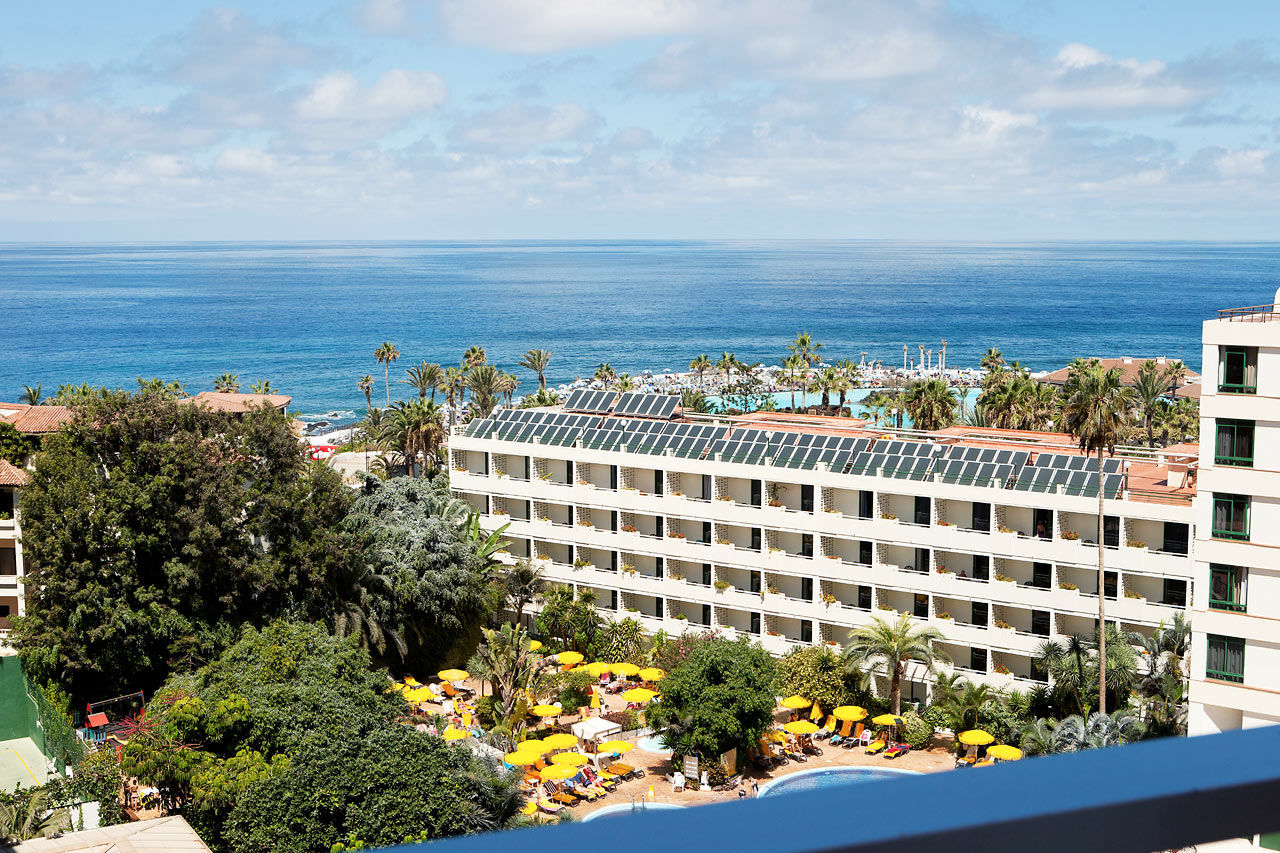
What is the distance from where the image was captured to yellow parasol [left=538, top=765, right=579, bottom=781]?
34438 mm

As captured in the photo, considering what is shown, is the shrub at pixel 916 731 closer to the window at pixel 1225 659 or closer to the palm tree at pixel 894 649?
the palm tree at pixel 894 649

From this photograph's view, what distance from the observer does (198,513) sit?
3891 centimetres

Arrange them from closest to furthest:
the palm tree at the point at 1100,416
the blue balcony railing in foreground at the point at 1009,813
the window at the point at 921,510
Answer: the blue balcony railing in foreground at the point at 1009,813
the palm tree at the point at 1100,416
the window at the point at 921,510

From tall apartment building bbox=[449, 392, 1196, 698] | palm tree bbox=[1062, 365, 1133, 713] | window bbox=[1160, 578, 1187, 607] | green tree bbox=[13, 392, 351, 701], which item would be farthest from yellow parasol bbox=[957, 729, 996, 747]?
green tree bbox=[13, 392, 351, 701]

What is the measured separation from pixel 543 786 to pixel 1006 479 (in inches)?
761

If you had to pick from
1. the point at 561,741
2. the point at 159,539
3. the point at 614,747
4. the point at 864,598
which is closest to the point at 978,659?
the point at 864,598

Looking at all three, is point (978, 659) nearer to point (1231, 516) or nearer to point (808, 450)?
point (808, 450)

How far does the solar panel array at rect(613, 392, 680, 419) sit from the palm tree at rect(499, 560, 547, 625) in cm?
852

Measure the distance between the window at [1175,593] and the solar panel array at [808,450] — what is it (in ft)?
11.1

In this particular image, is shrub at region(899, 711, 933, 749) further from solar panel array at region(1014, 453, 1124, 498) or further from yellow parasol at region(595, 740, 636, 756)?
yellow parasol at region(595, 740, 636, 756)

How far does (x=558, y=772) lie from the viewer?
1362 inches

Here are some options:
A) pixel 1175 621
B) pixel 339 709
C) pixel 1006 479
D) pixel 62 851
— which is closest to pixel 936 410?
pixel 1006 479

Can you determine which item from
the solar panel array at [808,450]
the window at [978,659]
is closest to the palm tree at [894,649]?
the window at [978,659]

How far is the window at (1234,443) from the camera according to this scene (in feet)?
87.2
